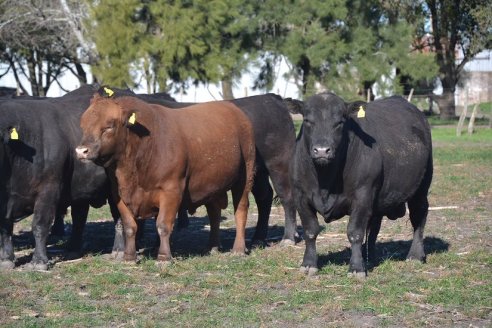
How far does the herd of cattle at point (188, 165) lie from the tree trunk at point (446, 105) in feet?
112

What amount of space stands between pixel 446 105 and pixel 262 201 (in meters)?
33.9

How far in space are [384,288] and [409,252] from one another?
1757 millimetres

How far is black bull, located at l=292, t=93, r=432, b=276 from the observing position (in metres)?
8.96

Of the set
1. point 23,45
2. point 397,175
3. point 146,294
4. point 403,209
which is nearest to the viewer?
point 146,294

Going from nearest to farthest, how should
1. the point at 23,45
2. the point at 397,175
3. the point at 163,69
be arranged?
the point at 397,175, the point at 163,69, the point at 23,45

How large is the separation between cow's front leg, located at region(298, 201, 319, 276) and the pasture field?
0.14 m

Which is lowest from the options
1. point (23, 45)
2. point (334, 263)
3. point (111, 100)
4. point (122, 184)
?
point (334, 263)

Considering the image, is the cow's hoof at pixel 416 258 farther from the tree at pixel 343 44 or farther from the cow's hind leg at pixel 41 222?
the tree at pixel 343 44

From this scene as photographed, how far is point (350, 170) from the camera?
360 inches

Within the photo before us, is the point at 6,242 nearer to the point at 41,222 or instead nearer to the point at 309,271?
the point at 41,222

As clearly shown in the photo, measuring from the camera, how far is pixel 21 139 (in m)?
Result: 9.71

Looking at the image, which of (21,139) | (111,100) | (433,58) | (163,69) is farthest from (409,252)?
(433,58)

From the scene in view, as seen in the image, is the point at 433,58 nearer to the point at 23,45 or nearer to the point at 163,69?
the point at 163,69

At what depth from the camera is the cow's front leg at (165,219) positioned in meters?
9.75
